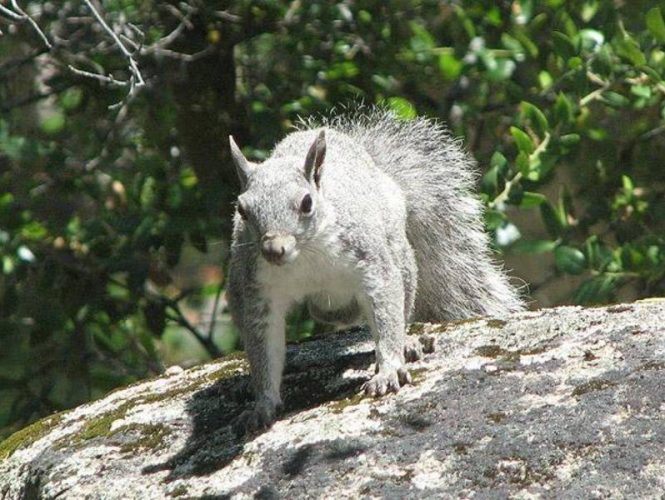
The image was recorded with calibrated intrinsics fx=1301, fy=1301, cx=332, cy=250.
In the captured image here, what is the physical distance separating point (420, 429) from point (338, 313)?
3.76ft

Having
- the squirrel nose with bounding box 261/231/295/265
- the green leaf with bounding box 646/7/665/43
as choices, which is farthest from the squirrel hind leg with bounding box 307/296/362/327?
the green leaf with bounding box 646/7/665/43

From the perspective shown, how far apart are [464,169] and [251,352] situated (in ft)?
4.37

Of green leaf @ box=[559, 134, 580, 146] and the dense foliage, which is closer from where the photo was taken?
green leaf @ box=[559, 134, 580, 146]

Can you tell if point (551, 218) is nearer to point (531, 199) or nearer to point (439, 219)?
point (531, 199)

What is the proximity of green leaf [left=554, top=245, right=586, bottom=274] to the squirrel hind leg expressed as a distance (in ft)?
2.78

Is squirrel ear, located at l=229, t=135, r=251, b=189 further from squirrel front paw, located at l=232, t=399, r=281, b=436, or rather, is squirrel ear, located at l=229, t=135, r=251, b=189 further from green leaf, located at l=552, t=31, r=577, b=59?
green leaf, located at l=552, t=31, r=577, b=59

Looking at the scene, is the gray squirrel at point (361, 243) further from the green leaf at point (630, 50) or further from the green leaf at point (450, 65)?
the green leaf at point (630, 50)

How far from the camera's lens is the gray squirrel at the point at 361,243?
10.3 ft

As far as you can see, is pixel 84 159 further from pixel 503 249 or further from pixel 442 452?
pixel 442 452

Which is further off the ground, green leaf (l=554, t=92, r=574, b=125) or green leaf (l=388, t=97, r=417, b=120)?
green leaf (l=388, t=97, r=417, b=120)

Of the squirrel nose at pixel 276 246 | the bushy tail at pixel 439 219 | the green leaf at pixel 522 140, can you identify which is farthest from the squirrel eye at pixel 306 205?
the green leaf at pixel 522 140

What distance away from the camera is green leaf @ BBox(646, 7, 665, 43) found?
173 inches

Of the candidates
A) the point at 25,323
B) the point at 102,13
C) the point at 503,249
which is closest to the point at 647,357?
the point at 503,249

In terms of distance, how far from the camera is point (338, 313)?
3.91 meters
